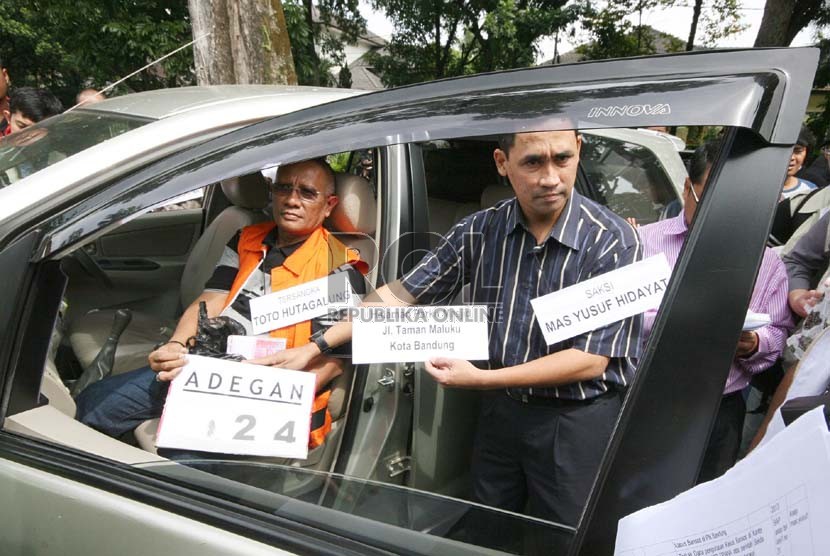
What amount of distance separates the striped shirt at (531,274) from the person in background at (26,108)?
3448 millimetres

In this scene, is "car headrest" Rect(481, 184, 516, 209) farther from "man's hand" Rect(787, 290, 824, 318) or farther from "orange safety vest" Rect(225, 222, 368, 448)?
"man's hand" Rect(787, 290, 824, 318)

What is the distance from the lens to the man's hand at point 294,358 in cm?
157

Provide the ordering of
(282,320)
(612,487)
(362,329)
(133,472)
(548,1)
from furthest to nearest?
(548,1)
(282,320)
(362,329)
(133,472)
(612,487)

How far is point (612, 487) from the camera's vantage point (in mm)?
906

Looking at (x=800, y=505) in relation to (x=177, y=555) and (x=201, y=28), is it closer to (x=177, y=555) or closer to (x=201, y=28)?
(x=177, y=555)

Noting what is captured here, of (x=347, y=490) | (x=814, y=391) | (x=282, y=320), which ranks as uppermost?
(x=814, y=391)

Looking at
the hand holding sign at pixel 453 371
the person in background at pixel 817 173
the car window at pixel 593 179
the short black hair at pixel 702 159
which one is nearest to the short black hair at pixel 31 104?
the car window at pixel 593 179

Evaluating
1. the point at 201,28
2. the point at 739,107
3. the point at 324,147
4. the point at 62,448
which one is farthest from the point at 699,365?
the point at 201,28

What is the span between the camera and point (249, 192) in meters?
2.32

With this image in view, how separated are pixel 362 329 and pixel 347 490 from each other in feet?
1.23

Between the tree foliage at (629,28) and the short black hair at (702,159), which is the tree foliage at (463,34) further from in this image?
the short black hair at (702,159)

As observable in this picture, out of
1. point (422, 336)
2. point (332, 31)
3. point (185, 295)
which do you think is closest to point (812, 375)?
point (422, 336)

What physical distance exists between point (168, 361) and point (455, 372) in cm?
84

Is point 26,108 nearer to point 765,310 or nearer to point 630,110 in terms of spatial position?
point 630,110
